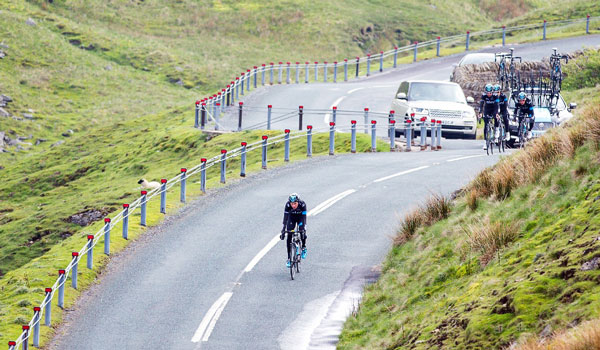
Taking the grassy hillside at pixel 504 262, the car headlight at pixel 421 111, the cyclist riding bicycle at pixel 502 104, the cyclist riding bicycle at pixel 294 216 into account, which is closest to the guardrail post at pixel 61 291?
the cyclist riding bicycle at pixel 294 216

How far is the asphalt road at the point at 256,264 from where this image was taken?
14.5 metres

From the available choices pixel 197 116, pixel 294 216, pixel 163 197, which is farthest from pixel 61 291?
pixel 197 116

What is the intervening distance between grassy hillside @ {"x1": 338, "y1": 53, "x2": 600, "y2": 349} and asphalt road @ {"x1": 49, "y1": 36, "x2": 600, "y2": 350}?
0.88 meters

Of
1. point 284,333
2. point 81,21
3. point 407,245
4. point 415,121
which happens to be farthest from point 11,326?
point 81,21

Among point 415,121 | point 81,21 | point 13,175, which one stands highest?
point 81,21

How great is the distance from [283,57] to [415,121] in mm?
31744

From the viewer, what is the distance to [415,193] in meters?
22.1

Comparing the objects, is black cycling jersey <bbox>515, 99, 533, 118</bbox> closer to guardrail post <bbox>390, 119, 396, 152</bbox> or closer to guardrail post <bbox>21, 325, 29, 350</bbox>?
guardrail post <bbox>390, 119, 396, 152</bbox>

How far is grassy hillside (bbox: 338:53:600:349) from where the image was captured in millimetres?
10750

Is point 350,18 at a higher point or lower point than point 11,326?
higher

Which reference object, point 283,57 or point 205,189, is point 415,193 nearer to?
point 205,189

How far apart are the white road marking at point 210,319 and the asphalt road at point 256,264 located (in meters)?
0.02

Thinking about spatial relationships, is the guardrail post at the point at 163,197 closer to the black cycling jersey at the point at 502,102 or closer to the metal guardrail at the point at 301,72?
the black cycling jersey at the point at 502,102

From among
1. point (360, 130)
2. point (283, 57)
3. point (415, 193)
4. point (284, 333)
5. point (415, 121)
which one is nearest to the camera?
point (284, 333)
